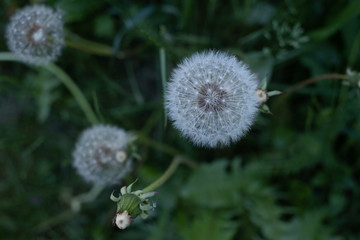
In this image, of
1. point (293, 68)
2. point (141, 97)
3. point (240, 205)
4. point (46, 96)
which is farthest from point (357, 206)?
point (46, 96)

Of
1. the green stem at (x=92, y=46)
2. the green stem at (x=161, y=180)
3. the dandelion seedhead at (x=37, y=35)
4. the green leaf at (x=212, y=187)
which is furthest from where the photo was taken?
the green stem at (x=92, y=46)

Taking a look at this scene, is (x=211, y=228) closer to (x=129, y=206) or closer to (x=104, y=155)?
(x=104, y=155)

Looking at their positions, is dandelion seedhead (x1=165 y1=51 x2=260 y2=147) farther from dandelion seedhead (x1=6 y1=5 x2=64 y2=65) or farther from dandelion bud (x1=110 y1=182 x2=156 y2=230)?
dandelion seedhead (x1=6 y1=5 x2=64 y2=65)

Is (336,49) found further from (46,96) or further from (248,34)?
(46,96)

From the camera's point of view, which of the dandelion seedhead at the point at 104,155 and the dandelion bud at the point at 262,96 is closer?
the dandelion bud at the point at 262,96

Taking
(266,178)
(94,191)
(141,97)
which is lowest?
(94,191)

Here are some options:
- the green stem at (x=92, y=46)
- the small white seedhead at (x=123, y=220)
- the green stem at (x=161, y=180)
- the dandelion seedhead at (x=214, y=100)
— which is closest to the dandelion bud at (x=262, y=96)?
the dandelion seedhead at (x=214, y=100)

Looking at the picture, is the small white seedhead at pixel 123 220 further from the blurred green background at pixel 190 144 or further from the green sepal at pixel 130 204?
the blurred green background at pixel 190 144
